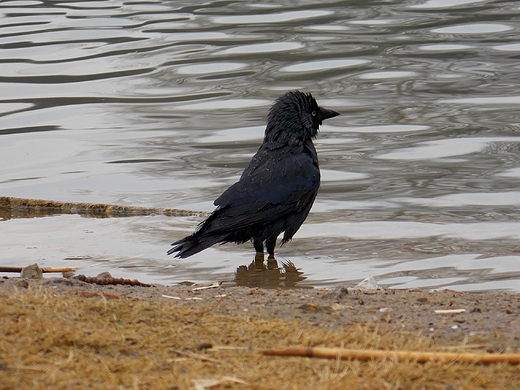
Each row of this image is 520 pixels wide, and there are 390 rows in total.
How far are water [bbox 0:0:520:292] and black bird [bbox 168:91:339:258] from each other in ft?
0.73

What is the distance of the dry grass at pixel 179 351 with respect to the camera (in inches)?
120

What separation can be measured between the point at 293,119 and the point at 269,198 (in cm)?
Result: 94

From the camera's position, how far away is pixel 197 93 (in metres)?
13.1

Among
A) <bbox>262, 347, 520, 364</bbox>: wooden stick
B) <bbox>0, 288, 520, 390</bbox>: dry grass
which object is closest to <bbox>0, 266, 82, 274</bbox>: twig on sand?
<bbox>0, 288, 520, 390</bbox>: dry grass

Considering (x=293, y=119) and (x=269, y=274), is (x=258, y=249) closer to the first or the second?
(x=269, y=274)

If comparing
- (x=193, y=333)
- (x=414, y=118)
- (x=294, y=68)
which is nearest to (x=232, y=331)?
(x=193, y=333)

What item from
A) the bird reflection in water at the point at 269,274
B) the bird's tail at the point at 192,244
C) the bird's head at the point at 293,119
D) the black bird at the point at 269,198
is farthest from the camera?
the bird's head at the point at 293,119

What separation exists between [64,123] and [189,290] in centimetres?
709

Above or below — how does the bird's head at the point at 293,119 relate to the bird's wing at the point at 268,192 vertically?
above

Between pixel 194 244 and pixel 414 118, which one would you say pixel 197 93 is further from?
pixel 194 244

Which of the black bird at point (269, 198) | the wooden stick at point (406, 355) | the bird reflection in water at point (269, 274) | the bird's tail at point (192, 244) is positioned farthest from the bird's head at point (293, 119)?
the wooden stick at point (406, 355)

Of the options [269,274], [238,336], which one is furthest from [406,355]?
[269,274]

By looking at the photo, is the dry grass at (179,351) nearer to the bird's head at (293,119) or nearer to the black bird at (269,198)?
the black bird at (269,198)

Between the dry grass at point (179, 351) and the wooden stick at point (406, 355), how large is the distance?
0.03m
